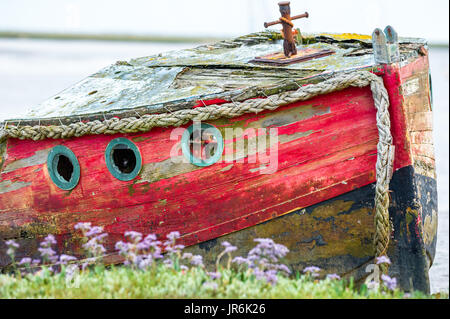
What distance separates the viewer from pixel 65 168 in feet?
16.9

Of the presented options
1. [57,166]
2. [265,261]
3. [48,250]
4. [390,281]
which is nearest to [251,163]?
[265,261]

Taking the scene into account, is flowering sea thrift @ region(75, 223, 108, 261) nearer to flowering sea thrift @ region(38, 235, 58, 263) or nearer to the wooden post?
flowering sea thrift @ region(38, 235, 58, 263)

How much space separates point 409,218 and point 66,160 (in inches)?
87.3

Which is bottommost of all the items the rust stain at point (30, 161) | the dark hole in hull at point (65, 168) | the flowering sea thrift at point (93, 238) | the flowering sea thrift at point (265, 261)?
the flowering sea thrift at point (265, 261)

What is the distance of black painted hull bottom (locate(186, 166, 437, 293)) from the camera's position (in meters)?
4.34

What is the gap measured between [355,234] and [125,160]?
5.44 feet

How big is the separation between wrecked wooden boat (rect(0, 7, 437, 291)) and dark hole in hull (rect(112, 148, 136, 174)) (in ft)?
0.52

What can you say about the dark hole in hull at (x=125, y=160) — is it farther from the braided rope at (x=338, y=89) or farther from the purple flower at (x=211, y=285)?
the purple flower at (x=211, y=285)

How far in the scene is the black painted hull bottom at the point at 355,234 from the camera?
4.34 metres

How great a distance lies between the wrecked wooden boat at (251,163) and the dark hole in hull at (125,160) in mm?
159

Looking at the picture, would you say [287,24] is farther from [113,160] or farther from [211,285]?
[211,285]

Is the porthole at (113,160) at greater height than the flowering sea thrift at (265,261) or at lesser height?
greater

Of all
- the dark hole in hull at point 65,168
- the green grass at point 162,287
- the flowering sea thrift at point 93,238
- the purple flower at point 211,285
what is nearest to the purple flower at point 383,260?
the green grass at point 162,287

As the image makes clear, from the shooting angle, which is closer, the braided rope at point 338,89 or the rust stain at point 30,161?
the braided rope at point 338,89
